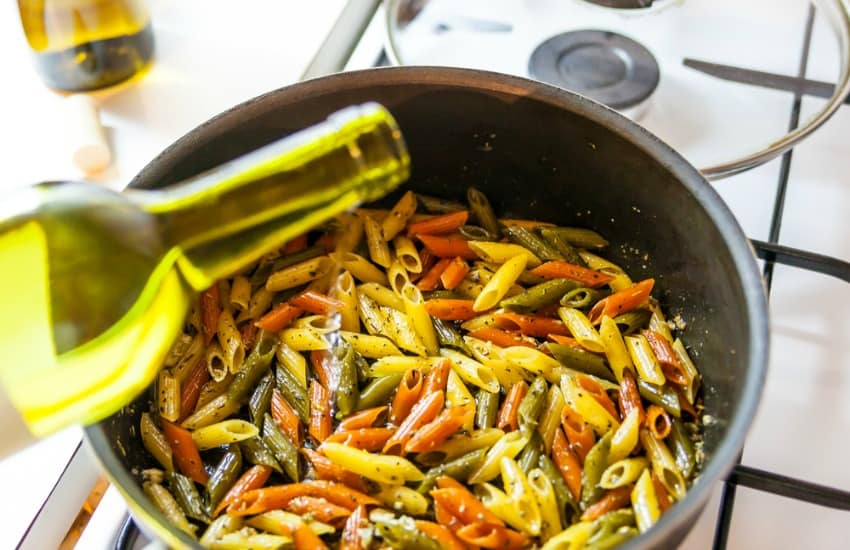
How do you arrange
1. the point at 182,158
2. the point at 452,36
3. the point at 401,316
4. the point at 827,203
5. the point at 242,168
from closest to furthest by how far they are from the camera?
1. the point at 242,168
2. the point at 182,158
3. the point at 401,316
4. the point at 827,203
5. the point at 452,36

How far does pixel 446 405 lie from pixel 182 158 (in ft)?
1.40

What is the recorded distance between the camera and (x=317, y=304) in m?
1.18

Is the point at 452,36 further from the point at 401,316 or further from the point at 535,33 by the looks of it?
the point at 401,316

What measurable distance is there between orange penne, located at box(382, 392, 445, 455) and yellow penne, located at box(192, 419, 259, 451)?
0.53 ft

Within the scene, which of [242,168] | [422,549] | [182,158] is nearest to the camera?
[242,168]

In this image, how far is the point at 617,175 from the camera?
1.13m

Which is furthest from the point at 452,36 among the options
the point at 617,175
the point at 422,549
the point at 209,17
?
the point at 422,549

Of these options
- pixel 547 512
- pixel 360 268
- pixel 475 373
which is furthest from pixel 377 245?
pixel 547 512

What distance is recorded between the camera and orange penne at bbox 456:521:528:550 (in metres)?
0.92

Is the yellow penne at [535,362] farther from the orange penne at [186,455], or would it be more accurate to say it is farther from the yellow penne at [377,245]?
the orange penne at [186,455]

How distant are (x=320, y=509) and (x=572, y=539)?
27 cm

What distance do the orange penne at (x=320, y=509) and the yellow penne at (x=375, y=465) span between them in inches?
1.8

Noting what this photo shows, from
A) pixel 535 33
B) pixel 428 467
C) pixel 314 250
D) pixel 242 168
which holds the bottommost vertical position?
pixel 428 467

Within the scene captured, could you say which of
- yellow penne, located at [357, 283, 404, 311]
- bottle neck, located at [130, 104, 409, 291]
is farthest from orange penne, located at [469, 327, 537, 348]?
bottle neck, located at [130, 104, 409, 291]
